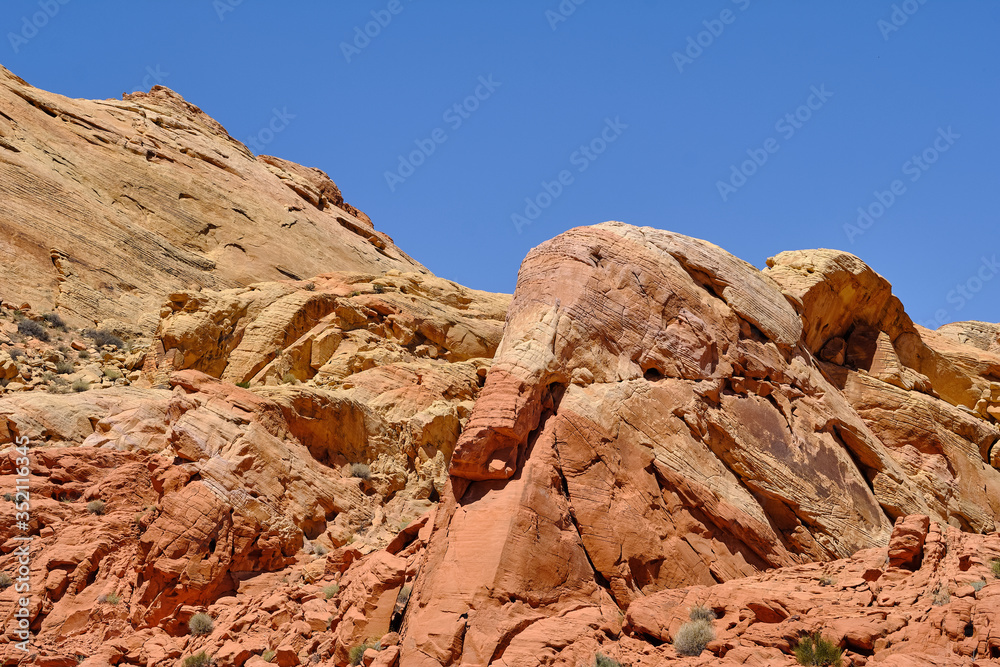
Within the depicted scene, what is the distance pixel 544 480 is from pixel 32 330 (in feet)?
66.3

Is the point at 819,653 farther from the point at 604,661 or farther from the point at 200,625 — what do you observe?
the point at 200,625

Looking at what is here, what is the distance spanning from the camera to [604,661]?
440 inches

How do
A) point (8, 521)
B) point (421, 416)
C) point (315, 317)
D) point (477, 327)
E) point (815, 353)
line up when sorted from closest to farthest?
point (8, 521)
point (815, 353)
point (421, 416)
point (315, 317)
point (477, 327)

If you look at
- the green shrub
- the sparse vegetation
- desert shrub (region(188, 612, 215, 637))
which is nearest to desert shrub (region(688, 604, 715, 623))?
the sparse vegetation

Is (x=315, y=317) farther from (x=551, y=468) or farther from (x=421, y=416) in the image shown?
(x=551, y=468)

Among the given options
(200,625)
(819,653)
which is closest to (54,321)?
(200,625)

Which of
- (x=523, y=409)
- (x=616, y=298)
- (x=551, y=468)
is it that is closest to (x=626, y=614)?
(x=551, y=468)

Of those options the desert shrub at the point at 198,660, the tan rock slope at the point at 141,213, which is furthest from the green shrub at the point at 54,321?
the desert shrub at the point at 198,660

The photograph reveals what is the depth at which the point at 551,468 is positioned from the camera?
13273mm

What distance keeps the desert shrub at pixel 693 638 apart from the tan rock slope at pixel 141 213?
24.9 metres

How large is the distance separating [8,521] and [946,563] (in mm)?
15553

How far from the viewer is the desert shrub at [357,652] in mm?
12828

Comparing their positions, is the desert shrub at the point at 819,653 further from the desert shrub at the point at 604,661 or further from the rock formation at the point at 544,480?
the desert shrub at the point at 604,661

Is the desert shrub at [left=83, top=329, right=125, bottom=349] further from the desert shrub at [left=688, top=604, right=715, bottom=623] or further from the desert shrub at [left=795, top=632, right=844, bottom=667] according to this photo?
the desert shrub at [left=795, top=632, right=844, bottom=667]
